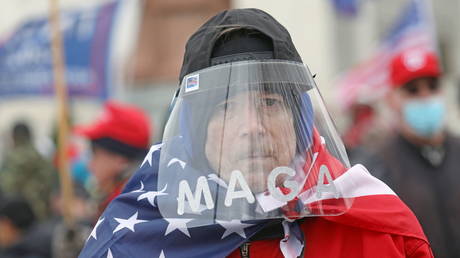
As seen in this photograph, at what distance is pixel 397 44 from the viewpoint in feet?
33.0

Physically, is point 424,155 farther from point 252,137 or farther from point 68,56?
point 68,56

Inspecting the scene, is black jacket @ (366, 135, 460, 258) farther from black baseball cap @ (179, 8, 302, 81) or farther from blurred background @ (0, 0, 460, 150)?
black baseball cap @ (179, 8, 302, 81)

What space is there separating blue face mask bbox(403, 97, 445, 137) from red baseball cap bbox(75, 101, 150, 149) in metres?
1.44

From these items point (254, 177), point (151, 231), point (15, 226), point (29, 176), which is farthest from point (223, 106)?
point (29, 176)

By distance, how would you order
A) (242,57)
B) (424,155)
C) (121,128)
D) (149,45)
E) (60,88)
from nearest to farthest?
(242,57), (424,155), (121,128), (60,88), (149,45)

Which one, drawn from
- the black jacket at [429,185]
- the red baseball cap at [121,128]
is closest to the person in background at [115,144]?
the red baseball cap at [121,128]

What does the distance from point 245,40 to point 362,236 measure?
0.55 metres

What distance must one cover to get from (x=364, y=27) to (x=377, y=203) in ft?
50.2

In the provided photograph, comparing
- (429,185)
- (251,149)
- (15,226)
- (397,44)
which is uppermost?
(251,149)

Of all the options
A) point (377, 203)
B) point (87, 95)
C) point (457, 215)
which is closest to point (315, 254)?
point (377, 203)

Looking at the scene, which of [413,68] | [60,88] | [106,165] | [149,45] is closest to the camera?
[413,68]

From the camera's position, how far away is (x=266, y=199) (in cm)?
225

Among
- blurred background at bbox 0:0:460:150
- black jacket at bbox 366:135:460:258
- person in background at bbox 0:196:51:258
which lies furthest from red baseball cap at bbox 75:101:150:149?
person in background at bbox 0:196:51:258

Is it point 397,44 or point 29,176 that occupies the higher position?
point 397,44
